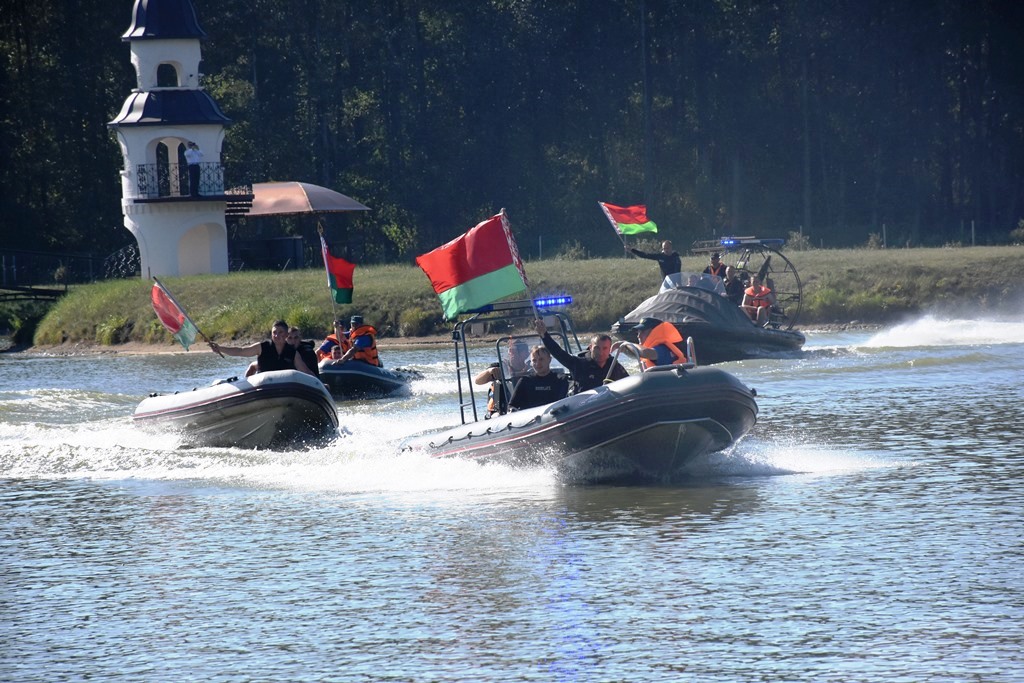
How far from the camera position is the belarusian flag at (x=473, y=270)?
49.1 ft

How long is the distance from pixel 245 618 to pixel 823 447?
803cm

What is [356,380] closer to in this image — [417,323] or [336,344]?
[336,344]

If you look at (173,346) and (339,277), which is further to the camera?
(173,346)

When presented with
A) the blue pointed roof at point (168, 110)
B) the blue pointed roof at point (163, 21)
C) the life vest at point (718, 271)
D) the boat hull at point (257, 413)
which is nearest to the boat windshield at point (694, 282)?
the life vest at point (718, 271)

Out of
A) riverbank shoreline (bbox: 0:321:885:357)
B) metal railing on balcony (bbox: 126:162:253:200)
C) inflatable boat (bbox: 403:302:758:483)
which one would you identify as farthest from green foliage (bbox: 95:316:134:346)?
inflatable boat (bbox: 403:302:758:483)

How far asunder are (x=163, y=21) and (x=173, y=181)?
4.74 metres

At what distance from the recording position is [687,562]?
35.1 feet

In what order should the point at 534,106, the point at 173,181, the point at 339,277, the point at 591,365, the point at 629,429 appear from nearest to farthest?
the point at 629,429
the point at 591,365
the point at 339,277
the point at 173,181
the point at 534,106

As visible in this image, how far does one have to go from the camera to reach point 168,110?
47.1 m

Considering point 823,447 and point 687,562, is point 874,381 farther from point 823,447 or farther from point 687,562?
point 687,562

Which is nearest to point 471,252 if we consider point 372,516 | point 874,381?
point 372,516

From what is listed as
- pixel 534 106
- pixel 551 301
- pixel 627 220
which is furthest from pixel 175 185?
pixel 551 301

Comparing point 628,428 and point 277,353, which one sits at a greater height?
point 277,353

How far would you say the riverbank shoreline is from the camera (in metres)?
34.8
